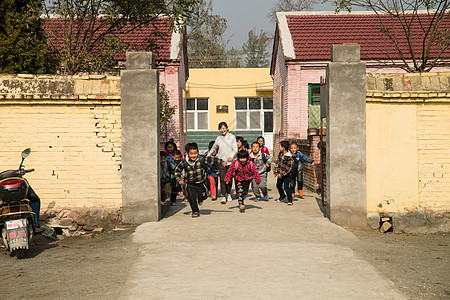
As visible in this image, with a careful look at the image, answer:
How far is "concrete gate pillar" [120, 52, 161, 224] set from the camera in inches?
362

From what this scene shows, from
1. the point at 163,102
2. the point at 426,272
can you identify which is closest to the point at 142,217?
the point at 426,272

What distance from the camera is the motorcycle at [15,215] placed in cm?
708

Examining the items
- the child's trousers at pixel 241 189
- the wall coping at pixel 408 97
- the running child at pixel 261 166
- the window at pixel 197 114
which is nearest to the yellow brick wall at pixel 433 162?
the wall coping at pixel 408 97

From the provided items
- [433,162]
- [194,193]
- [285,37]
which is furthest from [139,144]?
[285,37]

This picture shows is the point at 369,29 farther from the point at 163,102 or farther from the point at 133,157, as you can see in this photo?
the point at 133,157

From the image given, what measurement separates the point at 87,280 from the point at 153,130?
12.2 ft

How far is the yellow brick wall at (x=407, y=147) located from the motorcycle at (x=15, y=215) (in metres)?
5.66

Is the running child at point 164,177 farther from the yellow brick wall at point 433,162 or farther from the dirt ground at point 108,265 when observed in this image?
the yellow brick wall at point 433,162

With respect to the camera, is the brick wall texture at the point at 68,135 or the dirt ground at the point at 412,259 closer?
the dirt ground at the point at 412,259

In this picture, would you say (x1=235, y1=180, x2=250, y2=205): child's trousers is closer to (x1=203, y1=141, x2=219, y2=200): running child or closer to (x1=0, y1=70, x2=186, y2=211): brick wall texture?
(x1=203, y1=141, x2=219, y2=200): running child

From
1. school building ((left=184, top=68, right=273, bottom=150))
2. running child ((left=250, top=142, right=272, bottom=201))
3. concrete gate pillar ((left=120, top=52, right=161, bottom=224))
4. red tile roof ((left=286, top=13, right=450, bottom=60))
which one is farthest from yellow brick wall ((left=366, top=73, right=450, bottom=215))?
school building ((left=184, top=68, right=273, bottom=150))

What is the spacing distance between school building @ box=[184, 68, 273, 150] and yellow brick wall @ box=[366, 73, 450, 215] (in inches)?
843

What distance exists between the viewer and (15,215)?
7195mm

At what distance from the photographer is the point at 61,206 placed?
926cm
